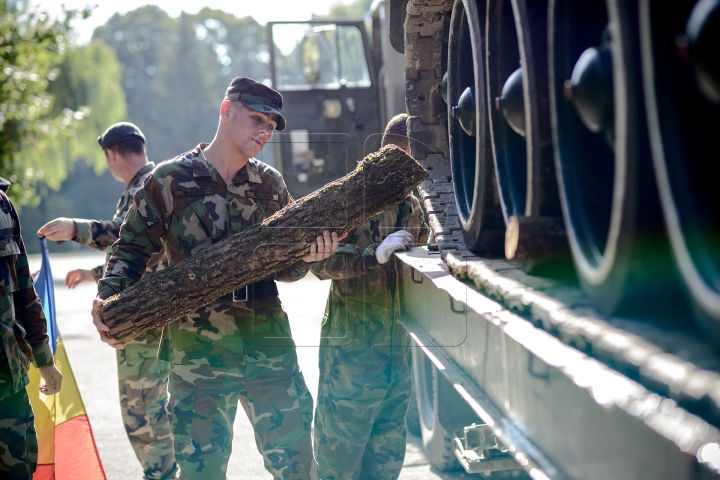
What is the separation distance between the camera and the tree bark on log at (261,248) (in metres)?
3.08

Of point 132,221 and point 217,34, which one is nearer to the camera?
point 132,221

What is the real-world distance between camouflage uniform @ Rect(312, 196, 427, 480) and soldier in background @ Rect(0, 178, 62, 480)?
4.18 ft

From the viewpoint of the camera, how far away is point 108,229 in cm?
462

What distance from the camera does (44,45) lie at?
12781 mm

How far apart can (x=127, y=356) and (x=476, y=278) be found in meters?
2.91

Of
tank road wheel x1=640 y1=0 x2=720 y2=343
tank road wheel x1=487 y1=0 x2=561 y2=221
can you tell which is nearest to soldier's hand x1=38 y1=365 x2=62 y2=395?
tank road wheel x1=487 y1=0 x2=561 y2=221

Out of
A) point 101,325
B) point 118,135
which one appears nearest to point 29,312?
point 101,325

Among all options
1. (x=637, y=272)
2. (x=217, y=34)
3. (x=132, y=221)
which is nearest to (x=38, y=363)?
(x=132, y=221)

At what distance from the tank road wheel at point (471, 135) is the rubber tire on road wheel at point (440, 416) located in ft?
5.82

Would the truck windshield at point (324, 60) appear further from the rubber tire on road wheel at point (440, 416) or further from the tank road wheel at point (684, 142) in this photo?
the tank road wheel at point (684, 142)

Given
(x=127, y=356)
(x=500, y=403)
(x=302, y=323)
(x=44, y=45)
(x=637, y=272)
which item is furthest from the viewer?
(x=44, y=45)

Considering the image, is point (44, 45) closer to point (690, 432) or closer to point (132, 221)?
point (132, 221)

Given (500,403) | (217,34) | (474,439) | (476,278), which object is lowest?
(474,439)

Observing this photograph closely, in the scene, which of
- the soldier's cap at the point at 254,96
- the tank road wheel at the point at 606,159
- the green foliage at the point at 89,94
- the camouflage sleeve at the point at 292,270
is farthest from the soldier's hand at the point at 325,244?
the green foliage at the point at 89,94
